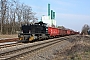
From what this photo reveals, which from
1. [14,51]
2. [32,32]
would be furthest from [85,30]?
[14,51]

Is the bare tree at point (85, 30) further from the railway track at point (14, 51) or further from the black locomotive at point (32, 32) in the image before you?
the railway track at point (14, 51)

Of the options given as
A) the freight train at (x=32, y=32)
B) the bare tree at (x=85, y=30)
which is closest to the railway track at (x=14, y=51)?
the freight train at (x=32, y=32)

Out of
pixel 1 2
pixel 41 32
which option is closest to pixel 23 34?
pixel 41 32

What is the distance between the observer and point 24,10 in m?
69.6

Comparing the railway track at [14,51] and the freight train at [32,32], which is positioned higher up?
the freight train at [32,32]

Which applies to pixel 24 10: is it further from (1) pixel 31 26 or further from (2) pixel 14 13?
(1) pixel 31 26

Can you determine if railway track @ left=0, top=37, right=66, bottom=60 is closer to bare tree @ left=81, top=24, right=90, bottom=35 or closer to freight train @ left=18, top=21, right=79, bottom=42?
freight train @ left=18, top=21, right=79, bottom=42

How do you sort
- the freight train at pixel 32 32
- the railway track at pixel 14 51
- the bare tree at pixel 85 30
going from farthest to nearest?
1. the bare tree at pixel 85 30
2. the freight train at pixel 32 32
3. the railway track at pixel 14 51

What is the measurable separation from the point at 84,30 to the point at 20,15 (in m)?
42.4

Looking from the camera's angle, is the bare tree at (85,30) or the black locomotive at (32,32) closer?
the black locomotive at (32,32)

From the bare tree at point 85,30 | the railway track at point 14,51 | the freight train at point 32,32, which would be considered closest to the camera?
the railway track at point 14,51

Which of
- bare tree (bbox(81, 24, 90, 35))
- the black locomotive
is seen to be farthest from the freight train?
bare tree (bbox(81, 24, 90, 35))

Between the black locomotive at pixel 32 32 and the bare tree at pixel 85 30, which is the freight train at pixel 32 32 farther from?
the bare tree at pixel 85 30

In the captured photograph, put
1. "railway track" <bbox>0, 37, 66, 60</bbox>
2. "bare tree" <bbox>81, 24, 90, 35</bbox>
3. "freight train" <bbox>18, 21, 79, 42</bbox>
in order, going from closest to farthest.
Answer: "railway track" <bbox>0, 37, 66, 60</bbox> < "freight train" <bbox>18, 21, 79, 42</bbox> < "bare tree" <bbox>81, 24, 90, 35</bbox>
